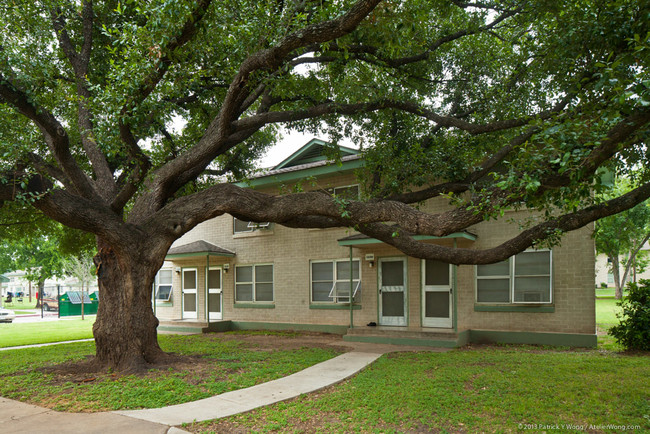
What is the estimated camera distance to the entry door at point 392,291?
13.5 meters

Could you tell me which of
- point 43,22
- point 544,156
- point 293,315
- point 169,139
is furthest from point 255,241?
point 544,156

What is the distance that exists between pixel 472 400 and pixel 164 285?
16.7 metres

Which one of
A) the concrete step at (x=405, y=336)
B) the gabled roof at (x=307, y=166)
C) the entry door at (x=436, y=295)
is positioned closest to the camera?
the concrete step at (x=405, y=336)

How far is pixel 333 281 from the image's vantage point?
49.2 feet

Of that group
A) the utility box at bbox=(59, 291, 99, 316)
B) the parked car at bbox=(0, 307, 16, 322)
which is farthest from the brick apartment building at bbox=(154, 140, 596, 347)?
the utility box at bbox=(59, 291, 99, 316)

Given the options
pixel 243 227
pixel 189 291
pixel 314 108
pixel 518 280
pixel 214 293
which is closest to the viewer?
pixel 314 108

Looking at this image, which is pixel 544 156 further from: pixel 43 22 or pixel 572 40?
pixel 43 22

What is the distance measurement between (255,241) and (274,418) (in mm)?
11767

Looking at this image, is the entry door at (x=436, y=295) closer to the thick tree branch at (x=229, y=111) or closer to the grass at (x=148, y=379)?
the grass at (x=148, y=379)

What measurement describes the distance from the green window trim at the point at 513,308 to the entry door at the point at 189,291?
11.5 meters

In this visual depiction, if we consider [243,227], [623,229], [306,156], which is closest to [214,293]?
[243,227]

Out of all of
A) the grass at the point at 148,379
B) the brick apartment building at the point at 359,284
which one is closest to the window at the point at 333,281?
the brick apartment building at the point at 359,284

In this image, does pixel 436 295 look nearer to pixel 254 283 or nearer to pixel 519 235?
pixel 519 235

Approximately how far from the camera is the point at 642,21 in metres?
6.09
